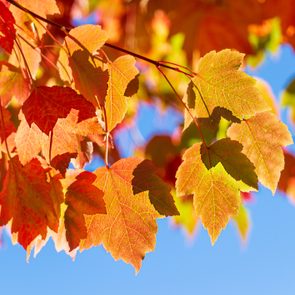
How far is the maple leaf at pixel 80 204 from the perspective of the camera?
891 millimetres

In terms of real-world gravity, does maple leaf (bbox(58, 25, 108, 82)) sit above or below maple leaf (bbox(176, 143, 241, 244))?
above

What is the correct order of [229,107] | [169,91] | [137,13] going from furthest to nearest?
[169,91]
[137,13]
[229,107]

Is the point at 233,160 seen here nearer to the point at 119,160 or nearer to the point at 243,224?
the point at 119,160

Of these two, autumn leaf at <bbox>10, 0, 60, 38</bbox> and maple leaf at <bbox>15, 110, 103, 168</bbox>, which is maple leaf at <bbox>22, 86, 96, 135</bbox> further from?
autumn leaf at <bbox>10, 0, 60, 38</bbox>

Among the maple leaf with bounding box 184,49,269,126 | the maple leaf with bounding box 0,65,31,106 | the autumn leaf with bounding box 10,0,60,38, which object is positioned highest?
the autumn leaf with bounding box 10,0,60,38

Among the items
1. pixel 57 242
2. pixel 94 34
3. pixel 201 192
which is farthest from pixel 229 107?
pixel 57 242

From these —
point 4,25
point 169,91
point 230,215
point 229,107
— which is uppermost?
point 169,91

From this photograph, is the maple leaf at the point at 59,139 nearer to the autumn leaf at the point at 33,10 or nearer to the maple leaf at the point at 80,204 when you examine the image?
the maple leaf at the point at 80,204

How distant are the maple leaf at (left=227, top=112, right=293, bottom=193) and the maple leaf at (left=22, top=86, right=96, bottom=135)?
0.80ft

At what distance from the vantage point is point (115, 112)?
0.91m

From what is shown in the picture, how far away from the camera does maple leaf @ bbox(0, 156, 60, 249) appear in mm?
885

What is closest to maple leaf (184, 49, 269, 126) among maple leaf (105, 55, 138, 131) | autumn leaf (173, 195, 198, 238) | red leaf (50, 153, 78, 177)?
maple leaf (105, 55, 138, 131)

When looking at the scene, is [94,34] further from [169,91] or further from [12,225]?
[169,91]

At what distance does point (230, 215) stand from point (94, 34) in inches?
13.7
